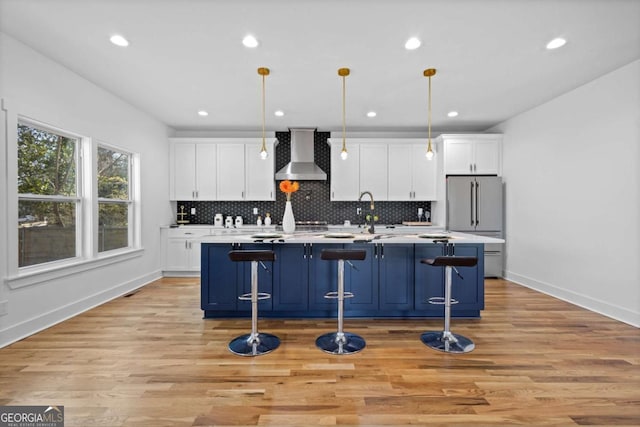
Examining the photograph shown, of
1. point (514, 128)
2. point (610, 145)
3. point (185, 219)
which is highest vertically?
point (514, 128)

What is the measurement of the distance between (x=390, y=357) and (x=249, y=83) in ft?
11.0

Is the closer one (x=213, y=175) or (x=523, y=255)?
(x=523, y=255)

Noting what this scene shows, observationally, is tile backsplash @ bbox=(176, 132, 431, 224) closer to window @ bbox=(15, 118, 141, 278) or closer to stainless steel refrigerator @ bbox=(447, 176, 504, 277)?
stainless steel refrigerator @ bbox=(447, 176, 504, 277)

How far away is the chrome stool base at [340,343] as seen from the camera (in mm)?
2525

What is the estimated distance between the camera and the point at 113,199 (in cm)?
421

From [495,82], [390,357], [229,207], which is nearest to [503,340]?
[390,357]

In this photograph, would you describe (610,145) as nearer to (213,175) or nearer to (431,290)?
(431,290)

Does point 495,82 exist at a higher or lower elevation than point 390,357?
higher

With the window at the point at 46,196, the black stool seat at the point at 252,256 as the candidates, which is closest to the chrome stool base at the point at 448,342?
the black stool seat at the point at 252,256

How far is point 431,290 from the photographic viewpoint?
3.25 meters

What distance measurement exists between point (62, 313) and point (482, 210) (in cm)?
600

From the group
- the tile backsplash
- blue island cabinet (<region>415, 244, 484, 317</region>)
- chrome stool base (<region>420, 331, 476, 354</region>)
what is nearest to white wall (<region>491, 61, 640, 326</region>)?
blue island cabinet (<region>415, 244, 484, 317</region>)

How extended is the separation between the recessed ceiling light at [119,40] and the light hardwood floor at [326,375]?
2.76 meters

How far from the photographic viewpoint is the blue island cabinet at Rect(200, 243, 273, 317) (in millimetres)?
3256
